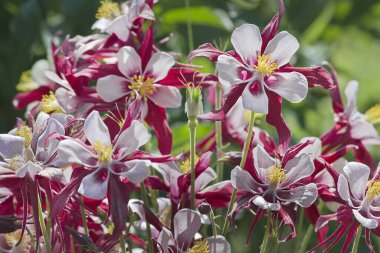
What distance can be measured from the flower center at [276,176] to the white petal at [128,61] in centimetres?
15

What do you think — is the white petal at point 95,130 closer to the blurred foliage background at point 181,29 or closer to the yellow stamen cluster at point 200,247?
the yellow stamen cluster at point 200,247

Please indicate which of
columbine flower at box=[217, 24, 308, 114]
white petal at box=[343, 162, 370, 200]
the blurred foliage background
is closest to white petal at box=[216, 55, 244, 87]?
columbine flower at box=[217, 24, 308, 114]

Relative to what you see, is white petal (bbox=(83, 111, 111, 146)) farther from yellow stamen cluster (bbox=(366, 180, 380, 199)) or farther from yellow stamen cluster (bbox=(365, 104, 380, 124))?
yellow stamen cluster (bbox=(365, 104, 380, 124))

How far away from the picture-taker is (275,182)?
62cm

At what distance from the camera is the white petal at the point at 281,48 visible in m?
0.64

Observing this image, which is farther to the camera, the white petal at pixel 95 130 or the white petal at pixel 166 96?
the white petal at pixel 166 96

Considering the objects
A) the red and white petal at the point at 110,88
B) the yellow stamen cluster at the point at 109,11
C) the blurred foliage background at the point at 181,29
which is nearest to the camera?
the red and white petal at the point at 110,88

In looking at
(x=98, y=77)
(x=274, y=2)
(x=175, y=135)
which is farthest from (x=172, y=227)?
(x=274, y=2)

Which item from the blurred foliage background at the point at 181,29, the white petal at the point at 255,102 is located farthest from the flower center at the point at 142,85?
the blurred foliage background at the point at 181,29

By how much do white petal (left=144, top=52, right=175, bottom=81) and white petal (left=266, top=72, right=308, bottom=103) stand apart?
9cm

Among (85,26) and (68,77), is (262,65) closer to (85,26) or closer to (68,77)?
(68,77)

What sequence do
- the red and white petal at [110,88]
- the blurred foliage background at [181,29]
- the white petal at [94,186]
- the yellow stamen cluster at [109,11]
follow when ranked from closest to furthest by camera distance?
1. the white petal at [94,186]
2. the red and white petal at [110,88]
3. the yellow stamen cluster at [109,11]
4. the blurred foliage background at [181,29]

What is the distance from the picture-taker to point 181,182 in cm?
65

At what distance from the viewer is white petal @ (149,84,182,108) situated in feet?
2.25
